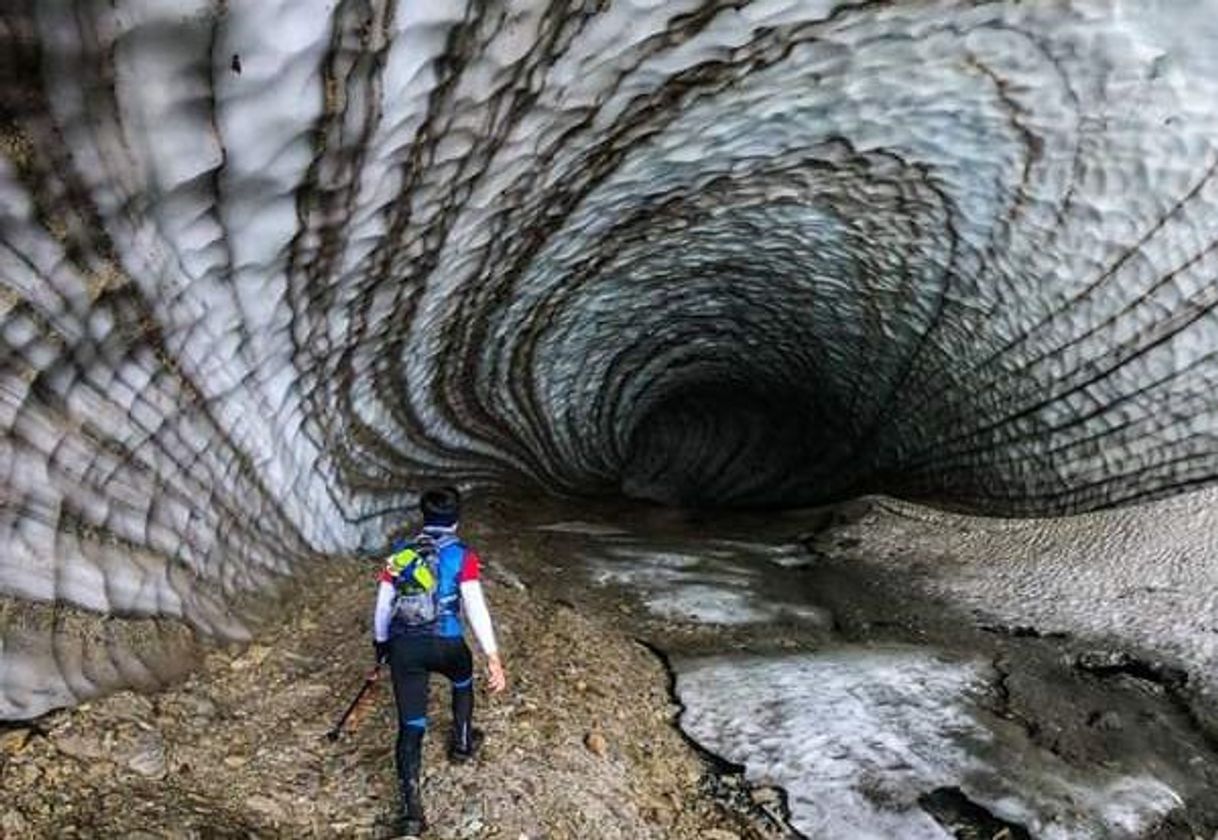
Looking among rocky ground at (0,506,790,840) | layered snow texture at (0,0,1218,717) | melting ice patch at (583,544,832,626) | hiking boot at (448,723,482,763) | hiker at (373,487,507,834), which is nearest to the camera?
layered snow texture at (0,0,1218,717)

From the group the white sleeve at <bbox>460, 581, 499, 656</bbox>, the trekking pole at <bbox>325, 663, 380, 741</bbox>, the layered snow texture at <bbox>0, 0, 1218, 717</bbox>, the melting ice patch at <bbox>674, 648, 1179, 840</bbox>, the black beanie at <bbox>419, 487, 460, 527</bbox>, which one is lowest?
the melting ice patch at <bbox>674, 648, 1179, 840</bbox>

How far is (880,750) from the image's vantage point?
9.80ft

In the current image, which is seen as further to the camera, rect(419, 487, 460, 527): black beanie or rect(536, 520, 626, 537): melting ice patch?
rect(536, 520, 626, 537): melting ice patch

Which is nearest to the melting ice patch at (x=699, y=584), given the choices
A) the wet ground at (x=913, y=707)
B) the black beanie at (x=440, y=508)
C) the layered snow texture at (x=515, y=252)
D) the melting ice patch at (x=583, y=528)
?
the wet ground at (x=913, y=707)

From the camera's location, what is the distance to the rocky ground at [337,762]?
7.79 feet

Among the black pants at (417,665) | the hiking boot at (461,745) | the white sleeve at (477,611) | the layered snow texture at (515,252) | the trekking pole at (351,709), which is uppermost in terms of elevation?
the layered snow texture at (515,252)

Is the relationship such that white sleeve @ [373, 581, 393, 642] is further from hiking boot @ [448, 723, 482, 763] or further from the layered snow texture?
the layered snow texture

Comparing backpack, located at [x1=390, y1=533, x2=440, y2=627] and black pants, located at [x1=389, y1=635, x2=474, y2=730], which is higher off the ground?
backpack, located at [x1=390, y1=533, x2=440, y2=627]

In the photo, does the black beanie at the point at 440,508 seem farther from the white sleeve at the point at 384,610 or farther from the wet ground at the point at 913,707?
the wet ground at the point at 913,707

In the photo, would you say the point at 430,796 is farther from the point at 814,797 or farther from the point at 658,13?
the point at 658,13

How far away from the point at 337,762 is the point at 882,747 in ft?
4.82

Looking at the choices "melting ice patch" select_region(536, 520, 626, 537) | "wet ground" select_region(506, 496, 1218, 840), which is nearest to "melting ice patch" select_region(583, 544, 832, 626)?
"wet ground" select_region(506, 496, 1218, 840)

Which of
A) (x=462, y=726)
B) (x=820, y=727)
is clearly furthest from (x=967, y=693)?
(x=462, y=726)

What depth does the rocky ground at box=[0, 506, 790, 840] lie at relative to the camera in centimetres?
237
